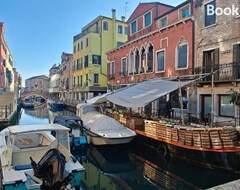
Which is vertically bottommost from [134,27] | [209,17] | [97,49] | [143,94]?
[143,94]

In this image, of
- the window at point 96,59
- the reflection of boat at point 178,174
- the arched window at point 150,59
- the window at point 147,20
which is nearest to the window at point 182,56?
the arched window at point 150,59

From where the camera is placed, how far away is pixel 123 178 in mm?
9023

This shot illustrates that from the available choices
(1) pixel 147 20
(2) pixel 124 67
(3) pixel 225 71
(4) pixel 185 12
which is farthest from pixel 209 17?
(2) pixel 124 67

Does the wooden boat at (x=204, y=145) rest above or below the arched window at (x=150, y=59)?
below

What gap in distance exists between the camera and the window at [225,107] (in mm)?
11884

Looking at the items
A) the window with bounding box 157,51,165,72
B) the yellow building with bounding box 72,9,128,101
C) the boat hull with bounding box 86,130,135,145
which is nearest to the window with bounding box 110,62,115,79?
the yellow building with bounding box 72,9,128,101

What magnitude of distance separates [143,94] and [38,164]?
658 cm

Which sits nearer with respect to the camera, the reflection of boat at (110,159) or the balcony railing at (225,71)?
the reflection of boat at (110,159)

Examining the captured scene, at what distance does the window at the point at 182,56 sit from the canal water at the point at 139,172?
20.2 ft

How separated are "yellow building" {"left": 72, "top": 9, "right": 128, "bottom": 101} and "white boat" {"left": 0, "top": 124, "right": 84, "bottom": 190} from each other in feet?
82.7

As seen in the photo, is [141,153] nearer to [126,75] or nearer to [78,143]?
[78,143]

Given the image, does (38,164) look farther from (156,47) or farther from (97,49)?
(97,49)

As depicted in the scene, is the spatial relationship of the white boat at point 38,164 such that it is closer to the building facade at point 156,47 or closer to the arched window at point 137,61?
the building facade at point 156,47

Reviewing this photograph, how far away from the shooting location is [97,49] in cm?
3472
